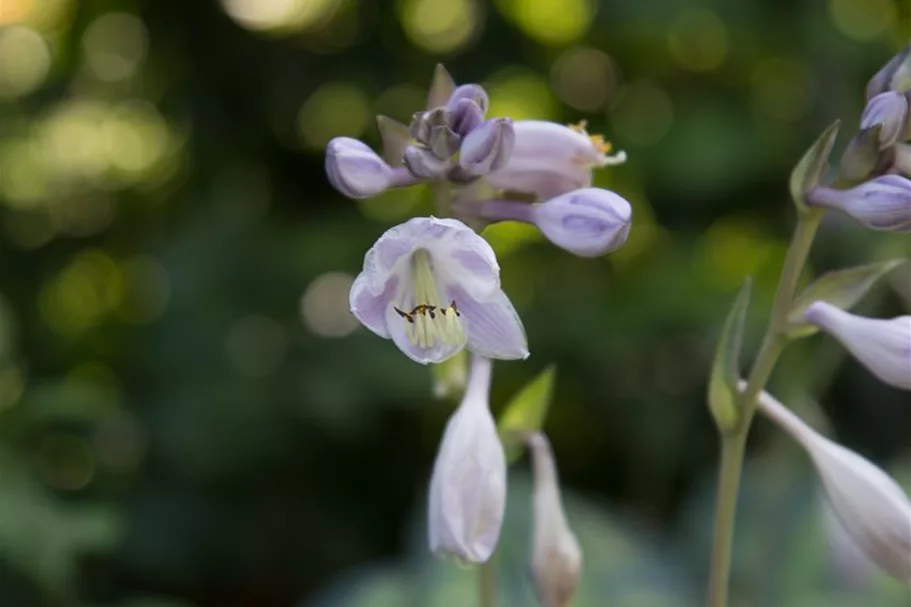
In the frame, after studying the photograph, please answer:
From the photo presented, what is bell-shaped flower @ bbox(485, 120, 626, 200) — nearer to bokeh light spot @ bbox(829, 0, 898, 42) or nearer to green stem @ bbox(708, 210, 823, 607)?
green stem @ bbox(708, 210, 823, 607)

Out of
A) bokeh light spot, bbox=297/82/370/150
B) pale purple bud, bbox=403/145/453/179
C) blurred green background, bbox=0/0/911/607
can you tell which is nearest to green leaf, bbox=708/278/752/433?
pale purple bud, bbox=403/145/453/179

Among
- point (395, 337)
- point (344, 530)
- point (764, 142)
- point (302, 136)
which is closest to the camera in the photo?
point (395, 337)

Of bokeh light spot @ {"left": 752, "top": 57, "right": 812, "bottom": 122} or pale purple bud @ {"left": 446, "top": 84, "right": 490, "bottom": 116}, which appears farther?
bokeh light spot @ {"left": 752, "top": 57, "right": 812, "bottom": 122}

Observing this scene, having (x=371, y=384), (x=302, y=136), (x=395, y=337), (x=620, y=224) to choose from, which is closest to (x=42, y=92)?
(x=302, y=136)

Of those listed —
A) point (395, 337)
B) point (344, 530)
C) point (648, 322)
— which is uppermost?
point (395, 337)

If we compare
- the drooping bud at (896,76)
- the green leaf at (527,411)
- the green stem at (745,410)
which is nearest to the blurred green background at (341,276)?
the green leaf at (527,411)

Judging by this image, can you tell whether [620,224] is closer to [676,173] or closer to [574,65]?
[676,173]
